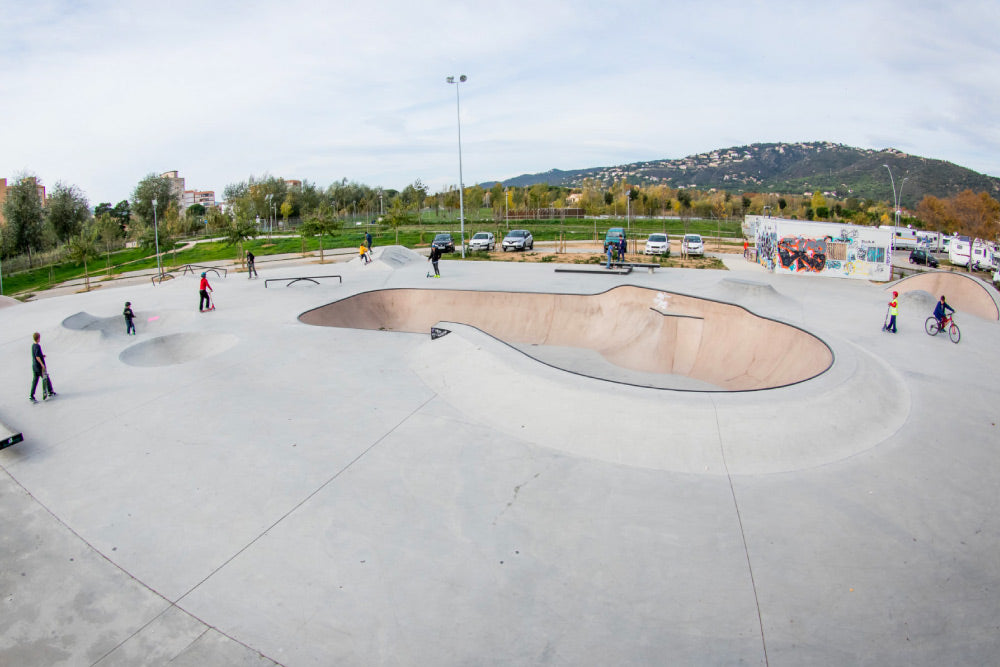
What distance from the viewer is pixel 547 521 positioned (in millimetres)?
6105

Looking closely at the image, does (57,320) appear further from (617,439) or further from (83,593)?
(617,439)

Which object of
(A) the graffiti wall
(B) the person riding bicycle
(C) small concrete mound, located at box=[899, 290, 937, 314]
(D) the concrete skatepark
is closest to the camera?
(D) the concrete skatepark

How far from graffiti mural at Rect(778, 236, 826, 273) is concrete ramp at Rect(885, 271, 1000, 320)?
13.6 ft

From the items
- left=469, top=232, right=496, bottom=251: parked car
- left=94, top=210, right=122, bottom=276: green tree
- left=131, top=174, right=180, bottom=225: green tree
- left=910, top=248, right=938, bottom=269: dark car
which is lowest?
left=910, top=248, right=938, bottom=269: dark car

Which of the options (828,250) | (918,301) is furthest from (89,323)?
(828,250)

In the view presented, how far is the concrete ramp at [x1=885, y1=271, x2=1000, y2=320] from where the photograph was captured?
17.5m

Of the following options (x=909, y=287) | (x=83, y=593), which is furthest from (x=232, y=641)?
(x=909, y=287)

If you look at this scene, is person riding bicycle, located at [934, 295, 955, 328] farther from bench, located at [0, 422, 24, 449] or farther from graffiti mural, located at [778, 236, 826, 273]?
bench, located at [0, 422, 24, 449]

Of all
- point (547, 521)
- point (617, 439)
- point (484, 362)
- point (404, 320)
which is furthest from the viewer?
point (404, 320)

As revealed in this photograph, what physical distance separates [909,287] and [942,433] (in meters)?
15.7

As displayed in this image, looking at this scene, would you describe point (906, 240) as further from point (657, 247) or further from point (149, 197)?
point (149, 197)

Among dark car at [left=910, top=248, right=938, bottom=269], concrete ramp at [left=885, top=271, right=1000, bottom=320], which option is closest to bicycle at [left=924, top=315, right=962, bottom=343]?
concrete ramp at [left=885, top=271, right=1000, bottom=320]

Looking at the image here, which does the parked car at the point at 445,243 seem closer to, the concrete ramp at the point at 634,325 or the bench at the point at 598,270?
the bench at the point at 598,270

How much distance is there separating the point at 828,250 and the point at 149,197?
79795 mm
